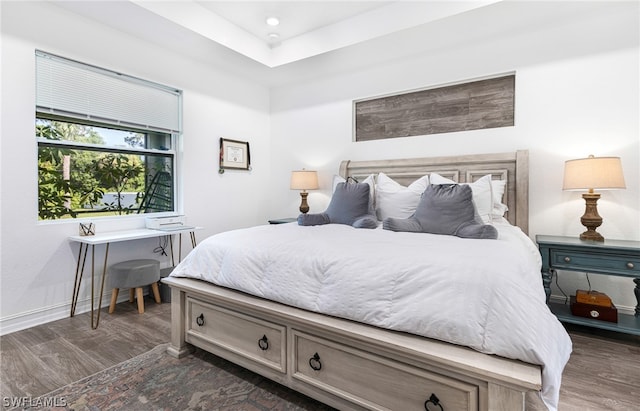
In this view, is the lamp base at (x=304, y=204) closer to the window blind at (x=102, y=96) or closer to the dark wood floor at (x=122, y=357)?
the window blind at (x=102, y=96)

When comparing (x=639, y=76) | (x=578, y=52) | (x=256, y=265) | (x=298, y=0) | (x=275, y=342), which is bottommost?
(x=275, y=342)

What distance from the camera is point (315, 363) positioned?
1599 mm

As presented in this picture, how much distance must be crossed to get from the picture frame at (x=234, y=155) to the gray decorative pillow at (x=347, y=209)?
6.05 ft

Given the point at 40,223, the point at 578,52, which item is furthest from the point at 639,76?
the point at 40,223

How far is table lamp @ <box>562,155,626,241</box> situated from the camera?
2.50 meters

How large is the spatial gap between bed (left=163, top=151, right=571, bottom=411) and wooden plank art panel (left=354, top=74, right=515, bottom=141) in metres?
1.64

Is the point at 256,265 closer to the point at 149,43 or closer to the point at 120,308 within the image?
the point at 120,308

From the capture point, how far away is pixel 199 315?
2.10m

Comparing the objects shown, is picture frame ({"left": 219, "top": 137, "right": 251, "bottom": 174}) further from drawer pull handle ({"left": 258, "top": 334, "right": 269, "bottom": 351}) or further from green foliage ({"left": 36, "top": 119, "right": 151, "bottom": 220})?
drawer pull handle ({"left": 258, "top": 334, "right": 269, "bottom": 351})

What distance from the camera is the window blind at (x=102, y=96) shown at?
2729 mm

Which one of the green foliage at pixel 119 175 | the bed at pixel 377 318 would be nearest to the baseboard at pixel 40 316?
the green foliage at pixel 119 175

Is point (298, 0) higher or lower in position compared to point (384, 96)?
higher

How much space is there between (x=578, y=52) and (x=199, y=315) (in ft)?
12.6

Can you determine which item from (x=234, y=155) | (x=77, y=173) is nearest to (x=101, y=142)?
(x=77, y=173)
